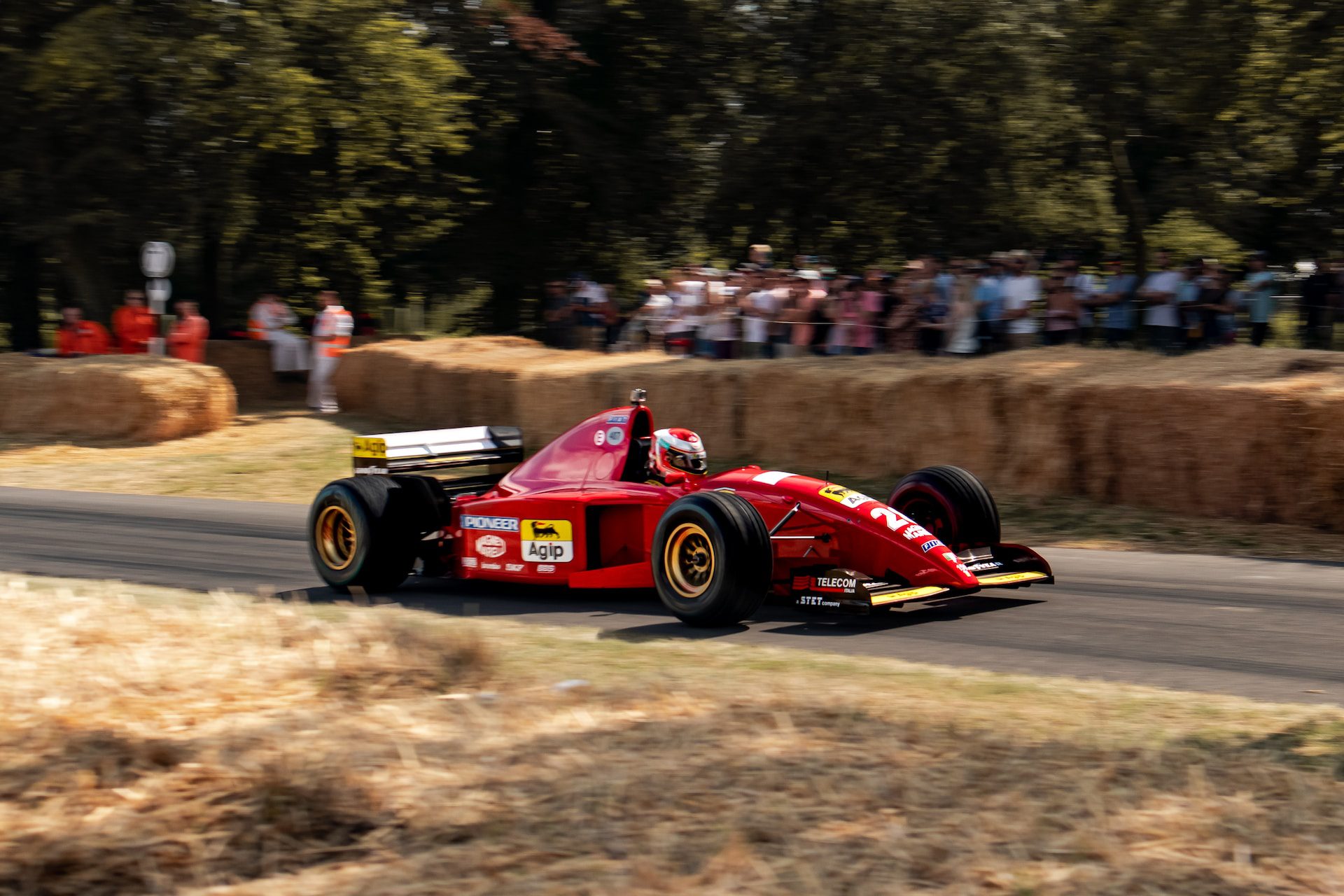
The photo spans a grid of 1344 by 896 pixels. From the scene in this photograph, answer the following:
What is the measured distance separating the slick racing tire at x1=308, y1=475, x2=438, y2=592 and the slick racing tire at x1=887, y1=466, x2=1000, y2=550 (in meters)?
3.12

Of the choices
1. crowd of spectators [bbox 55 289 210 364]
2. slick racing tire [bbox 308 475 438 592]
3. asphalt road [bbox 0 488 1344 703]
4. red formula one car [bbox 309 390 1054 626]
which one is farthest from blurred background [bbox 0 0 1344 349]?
slick racing tire [bbox 308 475 438 592]

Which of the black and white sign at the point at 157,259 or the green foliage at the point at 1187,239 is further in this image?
the green foliage at the point at 1187,239

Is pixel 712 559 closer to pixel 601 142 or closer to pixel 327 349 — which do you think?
pixel 327 349

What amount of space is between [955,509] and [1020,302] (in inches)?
254

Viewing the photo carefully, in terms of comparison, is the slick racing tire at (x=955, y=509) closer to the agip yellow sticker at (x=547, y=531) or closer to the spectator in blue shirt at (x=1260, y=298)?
the agip yellow sticker at (x=547, y=531)

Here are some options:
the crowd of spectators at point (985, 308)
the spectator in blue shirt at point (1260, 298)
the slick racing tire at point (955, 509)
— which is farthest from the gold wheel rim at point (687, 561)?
the spectator in blue shirt at point (1260, 298)

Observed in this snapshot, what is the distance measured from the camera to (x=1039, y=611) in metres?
8.56

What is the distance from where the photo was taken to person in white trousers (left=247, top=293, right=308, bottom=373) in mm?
23281

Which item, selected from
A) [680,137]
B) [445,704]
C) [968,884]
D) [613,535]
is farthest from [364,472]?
[680,137]

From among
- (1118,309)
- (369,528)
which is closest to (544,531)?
(369,528)

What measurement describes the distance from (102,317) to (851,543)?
18620 millimetres

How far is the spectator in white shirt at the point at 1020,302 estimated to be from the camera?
15070 mm

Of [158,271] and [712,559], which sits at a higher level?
[158,271]

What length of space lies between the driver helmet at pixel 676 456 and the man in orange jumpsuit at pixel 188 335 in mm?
14236
